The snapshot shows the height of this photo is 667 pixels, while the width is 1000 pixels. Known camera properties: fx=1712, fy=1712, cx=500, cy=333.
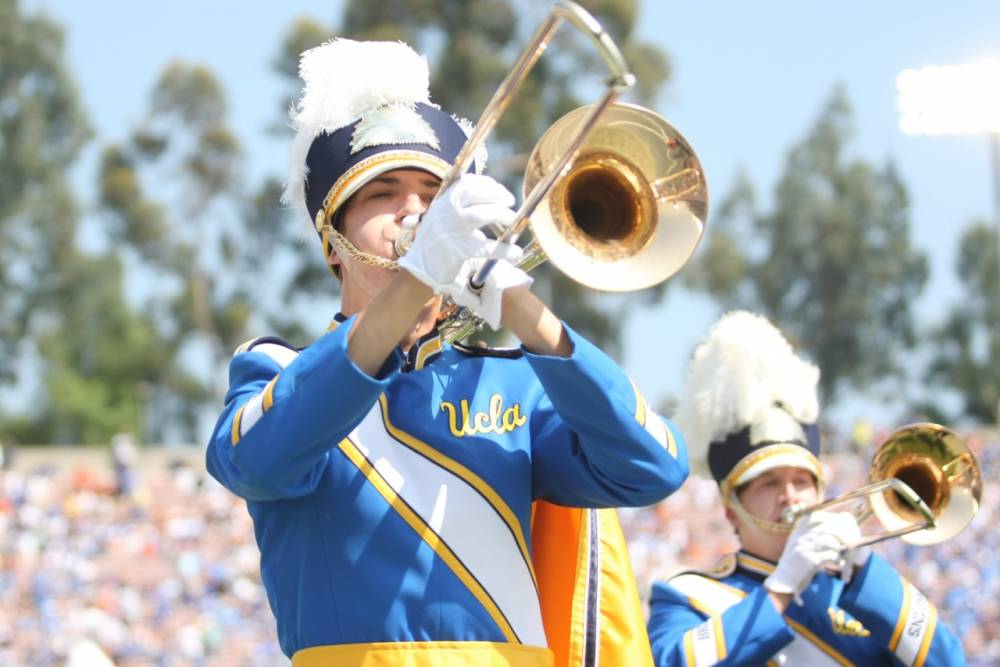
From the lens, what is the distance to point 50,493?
23266 mm

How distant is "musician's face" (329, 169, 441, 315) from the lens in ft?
10.3

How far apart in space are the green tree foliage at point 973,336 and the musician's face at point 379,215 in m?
44.5

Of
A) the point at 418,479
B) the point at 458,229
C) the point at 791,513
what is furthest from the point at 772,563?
the point at 458,229

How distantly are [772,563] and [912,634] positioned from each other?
21.7 inches

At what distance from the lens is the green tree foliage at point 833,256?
4669cm

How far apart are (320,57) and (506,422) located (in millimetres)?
837

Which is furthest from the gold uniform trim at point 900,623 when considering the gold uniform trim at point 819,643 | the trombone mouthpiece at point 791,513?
the trombone mouthpiece at point 791,513

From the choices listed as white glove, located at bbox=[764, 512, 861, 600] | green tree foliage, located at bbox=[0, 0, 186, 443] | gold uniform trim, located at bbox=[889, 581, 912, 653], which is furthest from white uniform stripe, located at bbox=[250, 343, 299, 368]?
green tree foliage, located at bbox=[0, 0, 186, 443]

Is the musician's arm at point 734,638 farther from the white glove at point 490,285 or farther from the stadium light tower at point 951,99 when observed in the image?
the stadium light tower at point 951,99

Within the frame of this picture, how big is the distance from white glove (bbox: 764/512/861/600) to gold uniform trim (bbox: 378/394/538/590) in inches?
71.0

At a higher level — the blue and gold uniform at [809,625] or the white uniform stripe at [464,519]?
the white uniform stripe at [464,519]

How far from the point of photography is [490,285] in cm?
272

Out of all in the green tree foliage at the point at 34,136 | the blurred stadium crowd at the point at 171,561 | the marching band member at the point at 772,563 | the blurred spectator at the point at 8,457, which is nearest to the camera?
the marching band member at the point at 772,563

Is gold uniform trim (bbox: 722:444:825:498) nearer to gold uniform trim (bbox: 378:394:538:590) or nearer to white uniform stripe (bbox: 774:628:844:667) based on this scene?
white uniform stripe (bbox: 774:628:844:667)
